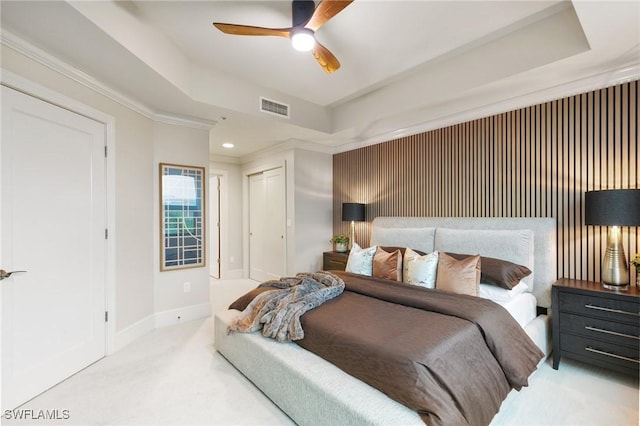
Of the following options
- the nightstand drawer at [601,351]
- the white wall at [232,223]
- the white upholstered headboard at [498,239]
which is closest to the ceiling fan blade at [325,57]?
the white upholstered headboard at [498,239]

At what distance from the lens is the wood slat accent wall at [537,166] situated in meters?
2.43

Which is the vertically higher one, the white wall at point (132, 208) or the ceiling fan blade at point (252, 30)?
the ceiling fan blade at point (252, 30)

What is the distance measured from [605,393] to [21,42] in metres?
4.77

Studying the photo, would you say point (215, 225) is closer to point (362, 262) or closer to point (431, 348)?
point (362, 262)

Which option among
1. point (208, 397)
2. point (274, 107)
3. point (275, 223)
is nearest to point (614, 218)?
point (208, 397)

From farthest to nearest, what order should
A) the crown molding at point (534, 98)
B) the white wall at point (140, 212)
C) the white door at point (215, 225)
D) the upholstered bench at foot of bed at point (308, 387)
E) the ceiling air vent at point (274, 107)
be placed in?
the white door at point (215, 225) → the ceiling air vent at point (274, 107) → the white wall at point (140, 212) → the crown molding at point (534, 98) → the upholstered bench at foot of bed at point (308, 387)

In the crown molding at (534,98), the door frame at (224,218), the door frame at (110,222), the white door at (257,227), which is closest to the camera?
the crown molding at (534,98)

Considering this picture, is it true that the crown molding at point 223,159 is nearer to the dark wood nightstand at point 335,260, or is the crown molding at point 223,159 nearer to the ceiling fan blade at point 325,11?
the dark wood nightstand at point 335,260

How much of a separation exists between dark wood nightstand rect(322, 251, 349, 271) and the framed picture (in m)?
1.83

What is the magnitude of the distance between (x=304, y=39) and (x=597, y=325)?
313cm

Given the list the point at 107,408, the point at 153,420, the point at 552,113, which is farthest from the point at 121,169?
the point at 552,113

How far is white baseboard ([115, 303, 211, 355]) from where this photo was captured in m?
2.85

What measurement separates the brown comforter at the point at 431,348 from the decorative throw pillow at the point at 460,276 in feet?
0.71

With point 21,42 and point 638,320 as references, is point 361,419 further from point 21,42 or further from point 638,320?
point 21,42
